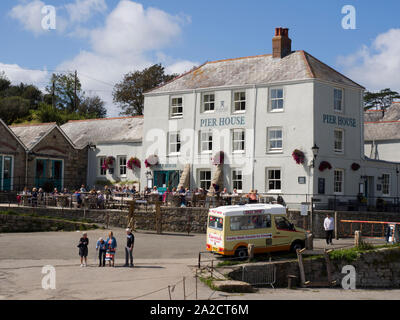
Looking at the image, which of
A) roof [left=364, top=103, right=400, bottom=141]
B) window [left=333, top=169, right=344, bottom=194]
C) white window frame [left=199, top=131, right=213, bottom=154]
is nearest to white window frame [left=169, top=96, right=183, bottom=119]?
white window frame [left=199, top=131, right=213, bottom=154]

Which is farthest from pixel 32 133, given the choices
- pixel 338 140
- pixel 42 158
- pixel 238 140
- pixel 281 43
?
pixel 338 140

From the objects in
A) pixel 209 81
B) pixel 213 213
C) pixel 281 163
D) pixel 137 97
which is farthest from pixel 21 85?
pixel 213 213

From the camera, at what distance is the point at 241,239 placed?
23.7 metres

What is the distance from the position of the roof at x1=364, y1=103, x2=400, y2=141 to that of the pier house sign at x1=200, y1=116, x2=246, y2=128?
1194 centimetres

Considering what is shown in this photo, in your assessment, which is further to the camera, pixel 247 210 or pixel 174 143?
pixel 174 143

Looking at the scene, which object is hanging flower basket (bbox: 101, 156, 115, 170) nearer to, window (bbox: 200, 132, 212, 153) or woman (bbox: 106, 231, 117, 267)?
window (bbox: 200, 132, 212, 153)

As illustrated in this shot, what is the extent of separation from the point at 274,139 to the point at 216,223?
40.1ft

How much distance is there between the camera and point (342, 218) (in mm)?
30547

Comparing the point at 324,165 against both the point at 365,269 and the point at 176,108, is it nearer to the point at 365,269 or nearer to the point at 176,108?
the point at 365,269

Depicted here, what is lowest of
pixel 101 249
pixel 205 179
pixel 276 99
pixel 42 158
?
pixel 101 249

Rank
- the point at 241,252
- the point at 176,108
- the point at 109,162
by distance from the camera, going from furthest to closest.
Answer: the point at 109,162
the point at 176,108
the point at 241,252

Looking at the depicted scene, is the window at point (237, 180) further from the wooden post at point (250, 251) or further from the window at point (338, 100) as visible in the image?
the wooden post at point (250, 251)

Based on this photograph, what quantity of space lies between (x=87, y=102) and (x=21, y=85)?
9.54 metres
